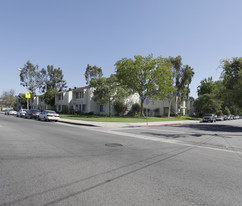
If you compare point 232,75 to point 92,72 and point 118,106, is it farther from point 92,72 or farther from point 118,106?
point 92,72

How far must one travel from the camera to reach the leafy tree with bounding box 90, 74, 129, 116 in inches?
1315

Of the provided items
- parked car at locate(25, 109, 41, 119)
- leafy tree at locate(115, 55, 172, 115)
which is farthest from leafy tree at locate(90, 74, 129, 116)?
parked car at locate(25, 109, 41, 119)

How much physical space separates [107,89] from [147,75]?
8502 mm

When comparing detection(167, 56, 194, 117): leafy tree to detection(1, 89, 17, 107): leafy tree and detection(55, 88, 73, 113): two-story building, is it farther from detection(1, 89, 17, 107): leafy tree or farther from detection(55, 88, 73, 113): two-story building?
detection(1, 89, 17, 107): leafy tree

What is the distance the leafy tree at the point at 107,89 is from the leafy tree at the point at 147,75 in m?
1.59

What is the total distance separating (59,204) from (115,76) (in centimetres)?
3368

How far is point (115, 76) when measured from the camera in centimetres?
3569

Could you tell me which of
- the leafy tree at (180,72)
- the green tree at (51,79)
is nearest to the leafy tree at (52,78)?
the green tree at (51,79)

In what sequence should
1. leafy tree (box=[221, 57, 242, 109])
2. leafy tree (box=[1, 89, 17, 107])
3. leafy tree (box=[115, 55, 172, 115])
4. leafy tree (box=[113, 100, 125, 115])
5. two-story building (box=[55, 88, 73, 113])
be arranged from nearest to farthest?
leafy tree (box=[221, 57, 242, 109]), leafy tree (box=[115, 55, 172, 115]), leafy tree (box=[113, 100, 125, 115]), two-story building (box=[55, 88, 73, 113]), leafy tree (box=[1, 89, 17, 107])

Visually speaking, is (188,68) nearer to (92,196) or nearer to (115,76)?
(115,76)

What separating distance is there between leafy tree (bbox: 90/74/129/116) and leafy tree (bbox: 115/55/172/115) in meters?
1.59

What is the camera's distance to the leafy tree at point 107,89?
33.4 m

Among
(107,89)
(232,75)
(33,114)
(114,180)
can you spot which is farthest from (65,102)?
(114,180)

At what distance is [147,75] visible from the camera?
3312 cm
